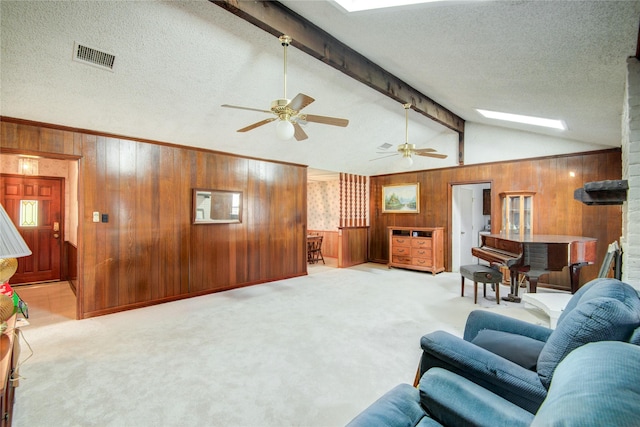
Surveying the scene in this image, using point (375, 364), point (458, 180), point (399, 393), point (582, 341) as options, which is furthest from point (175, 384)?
point (458, 180)

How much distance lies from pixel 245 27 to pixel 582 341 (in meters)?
3.12

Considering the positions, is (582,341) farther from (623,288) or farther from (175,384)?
(175,384)

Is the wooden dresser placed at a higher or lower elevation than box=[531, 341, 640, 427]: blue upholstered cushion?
lower

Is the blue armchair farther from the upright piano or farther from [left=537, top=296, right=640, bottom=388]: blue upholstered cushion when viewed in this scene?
the upright piano

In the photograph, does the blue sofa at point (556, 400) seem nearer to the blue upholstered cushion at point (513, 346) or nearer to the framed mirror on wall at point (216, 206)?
the blue upholstered cushion at point (513, 346)

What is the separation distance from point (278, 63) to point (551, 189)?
16.5 ft

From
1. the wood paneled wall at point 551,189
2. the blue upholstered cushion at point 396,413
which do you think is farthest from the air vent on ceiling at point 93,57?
the wood paneled wall at point 551,189

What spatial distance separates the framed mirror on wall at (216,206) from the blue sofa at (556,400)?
3.95 meters

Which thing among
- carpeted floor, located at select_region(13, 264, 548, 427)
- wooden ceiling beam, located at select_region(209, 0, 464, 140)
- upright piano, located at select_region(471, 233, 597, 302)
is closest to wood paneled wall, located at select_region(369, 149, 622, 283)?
upright piano, located at select_region(471, 233, 597, 302)

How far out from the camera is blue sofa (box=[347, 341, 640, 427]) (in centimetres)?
62

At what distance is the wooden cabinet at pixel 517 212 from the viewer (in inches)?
205

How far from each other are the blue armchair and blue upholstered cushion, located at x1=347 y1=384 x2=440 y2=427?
27cm

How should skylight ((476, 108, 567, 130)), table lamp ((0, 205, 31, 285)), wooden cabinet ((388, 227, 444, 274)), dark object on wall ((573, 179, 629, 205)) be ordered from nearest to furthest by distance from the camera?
table lamp ((0, 205, 31, 285)) < dark object on wall ((573, 179, 629, 205)) < skylight ((476, 108, 567, 130)) < wooden cabinet ((388, 227, 444, 274))

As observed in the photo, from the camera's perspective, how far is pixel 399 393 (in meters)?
1.33
